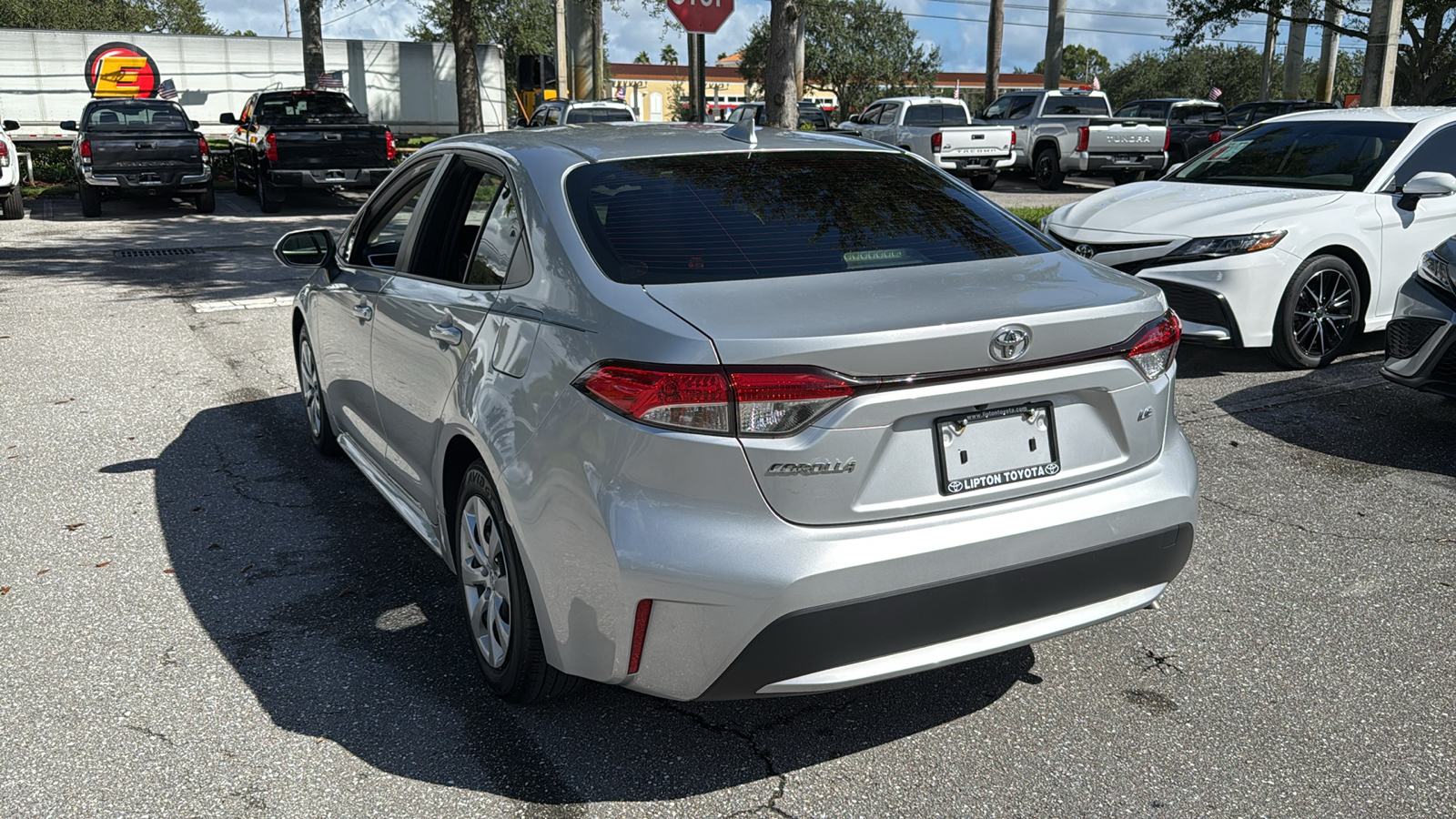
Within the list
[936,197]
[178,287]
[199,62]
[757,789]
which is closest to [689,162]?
[936,197]

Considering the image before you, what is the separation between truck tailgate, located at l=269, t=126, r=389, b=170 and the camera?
18297mm

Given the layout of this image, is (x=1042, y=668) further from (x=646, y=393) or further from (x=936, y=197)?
(x=646, y=393)

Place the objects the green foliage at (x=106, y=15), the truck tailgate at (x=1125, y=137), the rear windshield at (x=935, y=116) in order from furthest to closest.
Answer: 1. the green foliage at (x=106, y=15)
2. the rear windshield at (x=935, y=116)
3. the truck tailgate at (x=1125, y=137)

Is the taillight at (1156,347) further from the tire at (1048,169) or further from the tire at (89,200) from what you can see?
the tire at (1048,169)

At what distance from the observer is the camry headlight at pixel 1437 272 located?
234 inches

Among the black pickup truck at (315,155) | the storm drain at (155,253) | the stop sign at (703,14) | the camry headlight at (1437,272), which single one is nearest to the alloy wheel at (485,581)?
the camry headlight at (1437,272)

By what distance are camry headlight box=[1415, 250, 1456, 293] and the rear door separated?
15.8 ft

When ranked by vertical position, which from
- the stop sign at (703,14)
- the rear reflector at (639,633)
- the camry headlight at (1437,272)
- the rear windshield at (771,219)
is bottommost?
the rear reflector at (639,633)

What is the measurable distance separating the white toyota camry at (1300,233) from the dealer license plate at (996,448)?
15.8 feet

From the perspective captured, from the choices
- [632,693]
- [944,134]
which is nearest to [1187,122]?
[944,134]

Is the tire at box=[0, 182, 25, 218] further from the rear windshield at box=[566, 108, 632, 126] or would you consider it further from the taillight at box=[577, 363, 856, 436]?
the taillight at box=[577, 363, 856, 436]

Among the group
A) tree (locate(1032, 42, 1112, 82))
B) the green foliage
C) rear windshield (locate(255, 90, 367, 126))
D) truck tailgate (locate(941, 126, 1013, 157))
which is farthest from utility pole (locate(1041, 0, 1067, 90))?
tree (locate(1032, 42, 1112, 82))

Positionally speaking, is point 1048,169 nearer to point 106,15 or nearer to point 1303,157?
point 1303,157

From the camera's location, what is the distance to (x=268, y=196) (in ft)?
62.4
